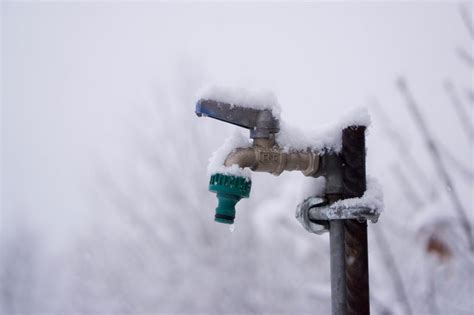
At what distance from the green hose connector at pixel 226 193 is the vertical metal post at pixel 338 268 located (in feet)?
1.01

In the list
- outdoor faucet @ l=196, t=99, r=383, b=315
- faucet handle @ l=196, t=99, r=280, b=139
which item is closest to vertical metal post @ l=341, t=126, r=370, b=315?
outdoor faucet @ l=196, t=99, r=383, b=315

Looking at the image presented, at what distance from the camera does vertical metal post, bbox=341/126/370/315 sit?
1229 millimetres

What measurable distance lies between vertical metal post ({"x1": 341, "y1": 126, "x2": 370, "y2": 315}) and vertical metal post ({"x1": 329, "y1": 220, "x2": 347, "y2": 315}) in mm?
15

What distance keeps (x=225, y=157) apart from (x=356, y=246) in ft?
1.51

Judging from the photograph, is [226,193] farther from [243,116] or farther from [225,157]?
[243,116]

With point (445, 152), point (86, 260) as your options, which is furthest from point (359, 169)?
point (86, 260)

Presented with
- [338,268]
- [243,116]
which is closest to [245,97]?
[243,116]

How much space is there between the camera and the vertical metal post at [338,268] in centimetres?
125

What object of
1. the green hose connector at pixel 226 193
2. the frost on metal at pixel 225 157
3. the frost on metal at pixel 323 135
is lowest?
the green hose connector at pixel 226 193

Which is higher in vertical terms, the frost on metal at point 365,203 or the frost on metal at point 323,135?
the frost on metal at point 323,135

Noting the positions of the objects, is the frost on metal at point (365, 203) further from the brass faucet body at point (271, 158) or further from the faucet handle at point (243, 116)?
the faucet handle at point (243, 116)

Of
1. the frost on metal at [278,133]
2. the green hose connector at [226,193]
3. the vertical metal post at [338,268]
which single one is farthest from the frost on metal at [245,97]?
the vertical metal post at [338,268]

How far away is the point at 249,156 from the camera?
128 centimetres

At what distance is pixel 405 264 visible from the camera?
16.5ft
